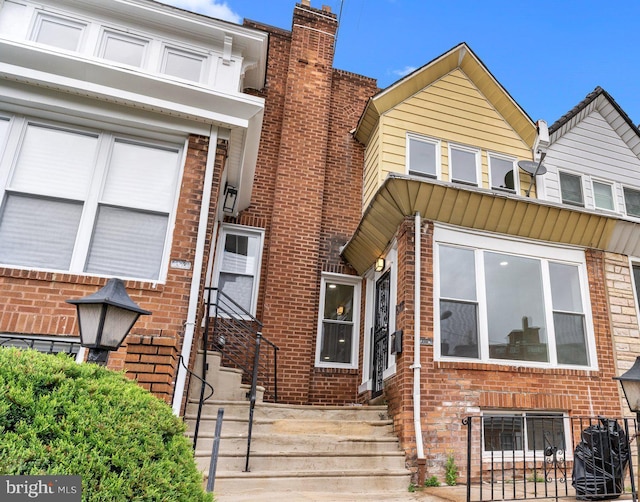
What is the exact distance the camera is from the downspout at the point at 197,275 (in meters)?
5.23

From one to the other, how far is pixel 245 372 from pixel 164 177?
3.69 m

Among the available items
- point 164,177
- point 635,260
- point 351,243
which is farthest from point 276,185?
point 635,260

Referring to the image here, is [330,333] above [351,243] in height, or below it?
below

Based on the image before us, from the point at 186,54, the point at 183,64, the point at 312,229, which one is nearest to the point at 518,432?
the point at 312,229

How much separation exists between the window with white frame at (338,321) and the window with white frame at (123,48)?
5.01 metres

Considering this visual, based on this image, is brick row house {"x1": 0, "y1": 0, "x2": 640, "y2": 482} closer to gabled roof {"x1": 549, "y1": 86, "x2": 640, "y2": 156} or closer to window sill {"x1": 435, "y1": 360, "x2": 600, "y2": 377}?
window sill {"x1": 435, "y1": 360, "x2": 600, "y2": 377}

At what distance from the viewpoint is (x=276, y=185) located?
9297 millimetres

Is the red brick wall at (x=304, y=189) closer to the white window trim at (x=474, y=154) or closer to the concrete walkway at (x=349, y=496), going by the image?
the white window trim at (x=474, y=154)

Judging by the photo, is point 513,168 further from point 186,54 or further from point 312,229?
point 186,54

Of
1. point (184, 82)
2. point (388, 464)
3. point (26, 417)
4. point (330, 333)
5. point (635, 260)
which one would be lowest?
point (388, 464)

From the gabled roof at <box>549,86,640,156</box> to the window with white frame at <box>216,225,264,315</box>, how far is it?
276 inches

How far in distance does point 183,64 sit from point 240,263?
3748 mm

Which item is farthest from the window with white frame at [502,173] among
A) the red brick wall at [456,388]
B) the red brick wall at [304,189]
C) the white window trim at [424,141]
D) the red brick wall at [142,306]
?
the red brick wall at [142,306]

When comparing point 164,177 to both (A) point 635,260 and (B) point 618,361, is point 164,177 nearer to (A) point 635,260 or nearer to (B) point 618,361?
(B) point 618,361
